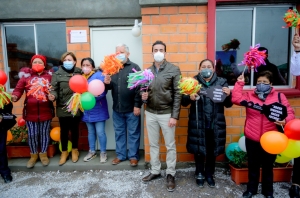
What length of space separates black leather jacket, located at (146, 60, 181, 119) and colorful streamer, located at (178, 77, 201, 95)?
0.16m

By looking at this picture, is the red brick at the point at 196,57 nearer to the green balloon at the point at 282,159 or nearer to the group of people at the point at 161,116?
the group of people at the point at 161,116

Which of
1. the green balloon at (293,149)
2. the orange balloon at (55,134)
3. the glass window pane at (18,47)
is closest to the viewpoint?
the green balloon at (293,149)

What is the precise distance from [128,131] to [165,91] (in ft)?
3.81

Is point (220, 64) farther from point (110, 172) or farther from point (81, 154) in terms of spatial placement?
point (81, 154)

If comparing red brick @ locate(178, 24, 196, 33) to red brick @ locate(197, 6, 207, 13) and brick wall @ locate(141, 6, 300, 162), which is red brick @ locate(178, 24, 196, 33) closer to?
brick wall @ locate(141, 6, 300, 162)

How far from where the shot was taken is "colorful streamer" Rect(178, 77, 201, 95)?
324 cm

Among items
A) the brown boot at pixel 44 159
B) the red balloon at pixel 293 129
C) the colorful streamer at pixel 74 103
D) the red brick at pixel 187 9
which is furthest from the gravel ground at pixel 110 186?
the red brick at pixel 187 9

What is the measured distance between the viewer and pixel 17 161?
4391 mm

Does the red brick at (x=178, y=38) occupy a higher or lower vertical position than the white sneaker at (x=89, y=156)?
higher

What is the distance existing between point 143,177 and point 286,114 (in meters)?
2.25

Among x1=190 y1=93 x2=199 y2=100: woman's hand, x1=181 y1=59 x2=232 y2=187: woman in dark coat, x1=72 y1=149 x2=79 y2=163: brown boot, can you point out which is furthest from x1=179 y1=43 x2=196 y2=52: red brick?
x1=72 y1=149 x2=79 y2=163: brown boot

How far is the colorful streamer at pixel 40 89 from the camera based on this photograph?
12.5 ft

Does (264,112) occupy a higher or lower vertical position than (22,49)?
lower

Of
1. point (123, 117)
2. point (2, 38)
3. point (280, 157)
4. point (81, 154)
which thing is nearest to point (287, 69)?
point (280, 157)
